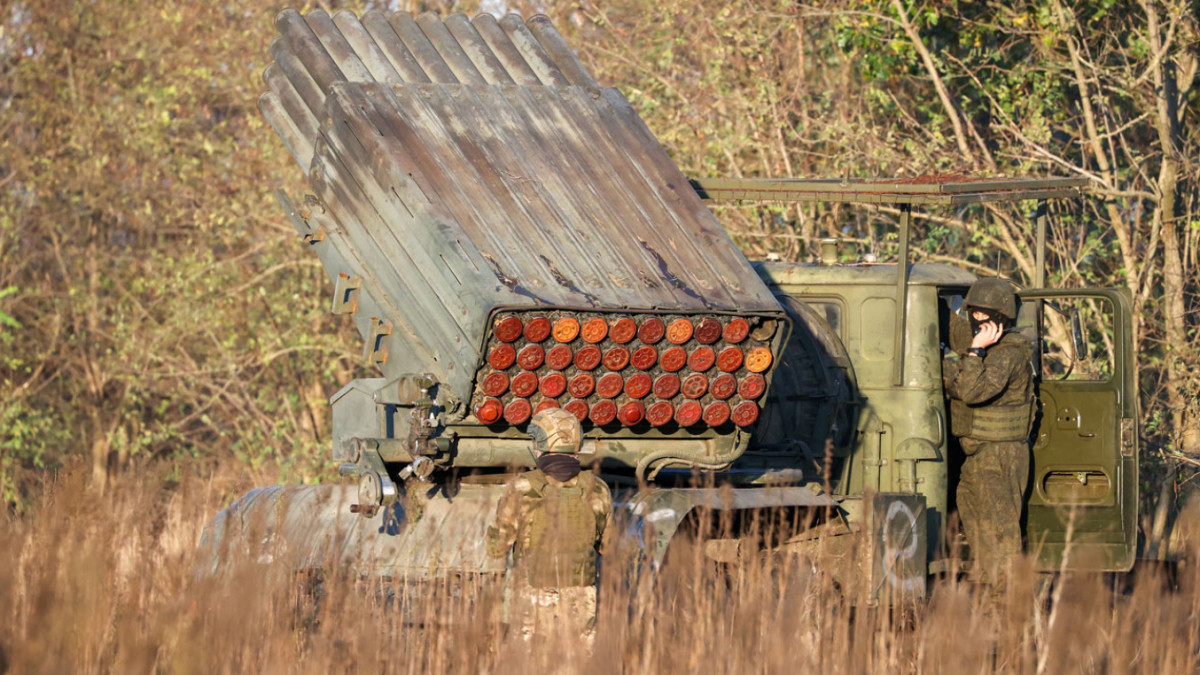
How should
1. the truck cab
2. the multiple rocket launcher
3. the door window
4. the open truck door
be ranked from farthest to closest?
the door window, the open truck door, the truck cab, the multiple rocket launcher

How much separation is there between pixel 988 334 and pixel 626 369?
2739mm

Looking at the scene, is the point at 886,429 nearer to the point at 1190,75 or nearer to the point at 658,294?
the point at 658,294

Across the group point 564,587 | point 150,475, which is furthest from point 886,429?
point 150,475

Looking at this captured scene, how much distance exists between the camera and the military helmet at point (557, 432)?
6.46 m

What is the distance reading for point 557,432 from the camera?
646 cm

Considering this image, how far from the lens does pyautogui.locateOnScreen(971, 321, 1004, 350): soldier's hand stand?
871 cm

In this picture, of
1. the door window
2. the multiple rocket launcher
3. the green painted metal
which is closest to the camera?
the multiple rocket launcher

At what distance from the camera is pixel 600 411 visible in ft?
22.8

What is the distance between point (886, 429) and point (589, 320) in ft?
8.68

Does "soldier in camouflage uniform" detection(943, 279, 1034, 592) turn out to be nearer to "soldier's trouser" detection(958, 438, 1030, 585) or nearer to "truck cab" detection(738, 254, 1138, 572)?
"soldier's trouser" detection(958, 438, 1030, 585)

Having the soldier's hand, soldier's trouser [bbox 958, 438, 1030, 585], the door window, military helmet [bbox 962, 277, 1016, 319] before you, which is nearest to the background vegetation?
the door window

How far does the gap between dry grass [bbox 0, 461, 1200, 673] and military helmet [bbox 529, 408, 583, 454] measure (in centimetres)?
54

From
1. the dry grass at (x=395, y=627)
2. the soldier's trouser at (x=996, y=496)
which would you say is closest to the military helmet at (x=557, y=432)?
the dry grass at (x=395, y=627)

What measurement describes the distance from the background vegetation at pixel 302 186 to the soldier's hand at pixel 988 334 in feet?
12.9
